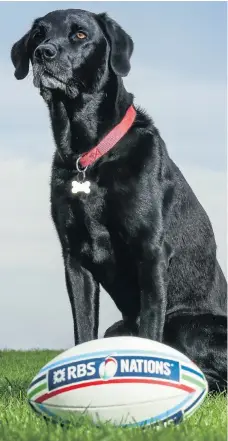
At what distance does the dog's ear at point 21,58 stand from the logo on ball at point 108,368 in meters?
3.04

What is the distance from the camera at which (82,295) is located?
18.9ft

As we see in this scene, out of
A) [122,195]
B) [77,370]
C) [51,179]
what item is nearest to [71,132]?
[51,179]

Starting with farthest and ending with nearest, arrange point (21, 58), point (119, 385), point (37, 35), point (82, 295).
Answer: point (21, 58) < point (37, 35) < point (82, 295) < point (119, 385)

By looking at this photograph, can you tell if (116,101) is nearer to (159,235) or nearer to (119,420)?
(159,235)

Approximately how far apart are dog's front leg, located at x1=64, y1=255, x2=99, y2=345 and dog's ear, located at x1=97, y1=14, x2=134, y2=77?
1.51 m

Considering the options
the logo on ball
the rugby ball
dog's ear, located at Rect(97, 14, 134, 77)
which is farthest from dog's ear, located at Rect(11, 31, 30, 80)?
the logo on ball

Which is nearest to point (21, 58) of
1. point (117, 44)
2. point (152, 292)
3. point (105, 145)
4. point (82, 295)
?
point (117, 44)

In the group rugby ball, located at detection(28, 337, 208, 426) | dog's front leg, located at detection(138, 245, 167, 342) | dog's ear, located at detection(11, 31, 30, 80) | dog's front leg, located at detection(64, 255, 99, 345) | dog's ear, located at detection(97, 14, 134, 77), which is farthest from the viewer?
dog's ear, located at detection(11, 31, 30, 80)

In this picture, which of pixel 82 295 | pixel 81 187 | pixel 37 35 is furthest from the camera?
pixel 37 35

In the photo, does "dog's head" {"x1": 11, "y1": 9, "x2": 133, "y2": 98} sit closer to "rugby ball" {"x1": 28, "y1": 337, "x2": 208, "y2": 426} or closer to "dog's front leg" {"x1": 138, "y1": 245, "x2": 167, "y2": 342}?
"dog's front leg" {"x1": 138, "y1": 245, "x2": 167, "y2": 342}

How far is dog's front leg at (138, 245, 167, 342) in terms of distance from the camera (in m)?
5.36

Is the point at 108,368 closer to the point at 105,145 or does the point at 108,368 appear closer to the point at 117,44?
the point at 105,145

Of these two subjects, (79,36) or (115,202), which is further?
(79,36)

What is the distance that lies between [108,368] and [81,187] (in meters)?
2.03
